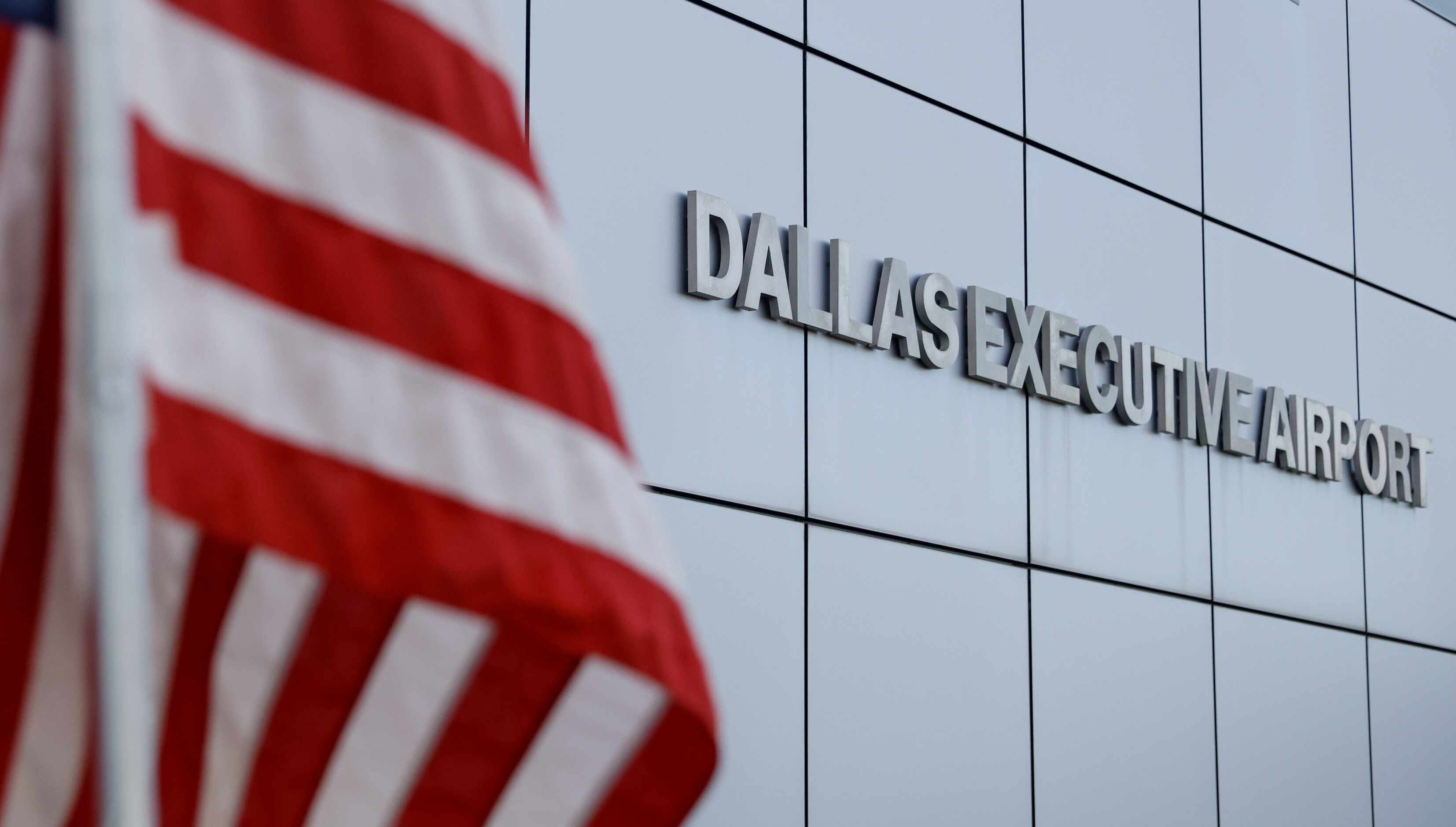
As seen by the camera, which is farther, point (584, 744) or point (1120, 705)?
point (1120, 705)

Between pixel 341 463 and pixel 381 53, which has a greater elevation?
pixel 381 53

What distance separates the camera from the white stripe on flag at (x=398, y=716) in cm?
232

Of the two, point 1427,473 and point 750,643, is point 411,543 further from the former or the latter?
point 1427,473

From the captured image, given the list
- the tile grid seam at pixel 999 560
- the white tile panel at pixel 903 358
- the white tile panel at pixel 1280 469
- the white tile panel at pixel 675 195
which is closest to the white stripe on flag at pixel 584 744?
the white tile panel at pixel 675 195

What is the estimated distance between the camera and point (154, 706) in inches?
86.5

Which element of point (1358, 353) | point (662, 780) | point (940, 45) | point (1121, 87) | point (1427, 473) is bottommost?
point (662, 780)

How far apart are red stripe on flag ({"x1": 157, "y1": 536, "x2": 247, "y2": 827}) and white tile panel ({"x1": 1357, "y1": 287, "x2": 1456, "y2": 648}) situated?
27.2ft

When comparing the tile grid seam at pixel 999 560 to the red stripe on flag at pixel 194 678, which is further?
the tile grid seam at pixel 999 560

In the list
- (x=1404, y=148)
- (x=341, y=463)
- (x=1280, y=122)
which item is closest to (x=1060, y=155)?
(x=1280, y=122)

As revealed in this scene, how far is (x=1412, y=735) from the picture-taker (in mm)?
9836

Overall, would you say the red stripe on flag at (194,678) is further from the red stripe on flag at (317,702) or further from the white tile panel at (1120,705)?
the white tile panel at (1120,705)

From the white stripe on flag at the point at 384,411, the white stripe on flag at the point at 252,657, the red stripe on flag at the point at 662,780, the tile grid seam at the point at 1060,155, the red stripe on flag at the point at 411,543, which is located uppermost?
the tile grid seam at the point at 1060,155

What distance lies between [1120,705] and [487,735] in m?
6.00

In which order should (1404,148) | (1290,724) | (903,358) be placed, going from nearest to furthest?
(903,358) → (1290,724) → (1404,148)
